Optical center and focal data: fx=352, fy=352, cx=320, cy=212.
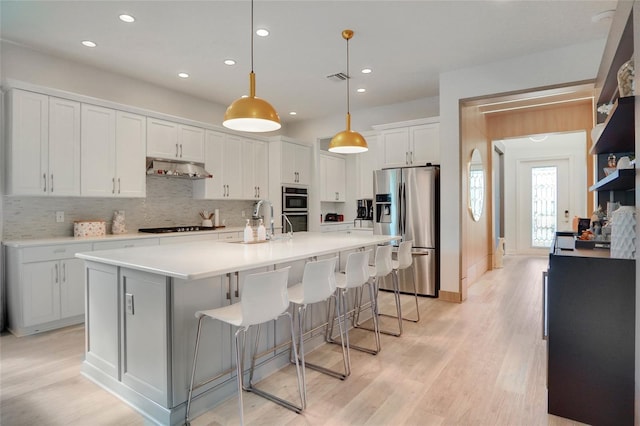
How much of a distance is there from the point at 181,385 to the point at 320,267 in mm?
1086

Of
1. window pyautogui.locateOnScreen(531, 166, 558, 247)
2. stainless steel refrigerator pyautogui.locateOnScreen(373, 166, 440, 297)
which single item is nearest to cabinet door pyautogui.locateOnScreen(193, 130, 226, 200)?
stainless steel refrigerator pyautogui.locateOnScreen(373, 166, 440, 297)

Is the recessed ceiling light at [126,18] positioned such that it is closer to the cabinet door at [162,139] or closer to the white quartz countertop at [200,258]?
the cabinet door at [162,139]

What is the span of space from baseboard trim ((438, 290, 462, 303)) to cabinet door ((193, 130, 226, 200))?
352 centimetres

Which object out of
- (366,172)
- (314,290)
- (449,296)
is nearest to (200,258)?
(314,290)

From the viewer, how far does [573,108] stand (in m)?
5.87

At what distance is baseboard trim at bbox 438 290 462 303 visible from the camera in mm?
4605

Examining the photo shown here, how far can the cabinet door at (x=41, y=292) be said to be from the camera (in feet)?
11.0

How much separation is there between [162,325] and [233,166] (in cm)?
391

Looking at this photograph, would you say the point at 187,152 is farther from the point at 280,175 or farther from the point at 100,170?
the point at 280,175

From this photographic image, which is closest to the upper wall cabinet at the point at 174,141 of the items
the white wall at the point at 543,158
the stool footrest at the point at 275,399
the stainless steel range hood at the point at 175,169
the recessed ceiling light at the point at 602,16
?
the stainless steel range hood at the point at 175,169

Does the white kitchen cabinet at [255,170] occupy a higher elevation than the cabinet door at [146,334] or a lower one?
higher

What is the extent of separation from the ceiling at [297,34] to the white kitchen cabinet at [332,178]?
2.25 meters

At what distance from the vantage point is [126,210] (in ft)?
15.2

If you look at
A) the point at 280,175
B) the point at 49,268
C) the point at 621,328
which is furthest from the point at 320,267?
the point at 280,175
